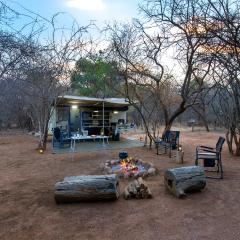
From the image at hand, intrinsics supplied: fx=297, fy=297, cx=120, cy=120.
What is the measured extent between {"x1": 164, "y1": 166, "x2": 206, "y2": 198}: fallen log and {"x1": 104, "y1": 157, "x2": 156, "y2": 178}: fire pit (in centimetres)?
125

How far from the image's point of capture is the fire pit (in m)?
6.34

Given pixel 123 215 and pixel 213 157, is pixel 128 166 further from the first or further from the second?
pixel 123 215

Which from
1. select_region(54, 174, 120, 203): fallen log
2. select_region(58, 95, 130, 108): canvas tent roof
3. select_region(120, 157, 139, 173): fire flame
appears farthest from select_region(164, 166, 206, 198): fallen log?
select_region(58, 95, 130, 108): canvas tent roof

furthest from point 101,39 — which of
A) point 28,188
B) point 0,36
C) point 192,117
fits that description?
point 192,117

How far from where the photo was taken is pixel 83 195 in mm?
4660

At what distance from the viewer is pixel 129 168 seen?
6.86 meters

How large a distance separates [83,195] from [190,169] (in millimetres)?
1929

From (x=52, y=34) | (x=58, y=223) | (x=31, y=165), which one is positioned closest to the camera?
(x=58, y=223)

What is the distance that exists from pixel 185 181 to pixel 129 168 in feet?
6.75

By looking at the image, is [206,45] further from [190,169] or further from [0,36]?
[0,36]

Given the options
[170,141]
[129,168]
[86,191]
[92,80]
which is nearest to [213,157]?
[129,168]

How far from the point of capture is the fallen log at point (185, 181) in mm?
4922

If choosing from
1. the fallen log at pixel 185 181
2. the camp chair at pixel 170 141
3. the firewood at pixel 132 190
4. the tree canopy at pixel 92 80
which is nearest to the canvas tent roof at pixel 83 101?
the tree canopy at pixel 92 80

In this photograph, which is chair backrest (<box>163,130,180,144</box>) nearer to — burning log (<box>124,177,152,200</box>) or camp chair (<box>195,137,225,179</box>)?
camp chair (<box>195,137,225,179</box>)
